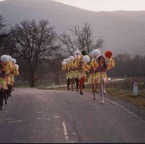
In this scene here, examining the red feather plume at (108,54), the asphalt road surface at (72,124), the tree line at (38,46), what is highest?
the tree line at (38,46)

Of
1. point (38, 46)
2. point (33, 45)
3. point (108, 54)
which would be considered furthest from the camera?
point (33, 45)

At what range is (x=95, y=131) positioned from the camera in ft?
32.5

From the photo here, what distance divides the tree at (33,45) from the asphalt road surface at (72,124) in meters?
46.2

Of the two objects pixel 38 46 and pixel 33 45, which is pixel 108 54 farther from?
pixel 33 45

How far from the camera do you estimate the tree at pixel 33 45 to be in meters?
61.2

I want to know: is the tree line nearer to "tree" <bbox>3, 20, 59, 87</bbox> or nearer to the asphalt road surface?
"tree" <bbox>3, 20, 59, 87</bbox>

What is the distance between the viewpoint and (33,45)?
6322cm

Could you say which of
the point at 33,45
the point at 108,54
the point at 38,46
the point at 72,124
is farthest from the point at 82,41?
the point at 72,124

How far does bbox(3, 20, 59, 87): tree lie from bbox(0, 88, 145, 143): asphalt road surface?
4617 centimetres

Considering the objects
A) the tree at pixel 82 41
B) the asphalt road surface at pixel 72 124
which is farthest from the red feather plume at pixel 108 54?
the tree at pixel 82 41

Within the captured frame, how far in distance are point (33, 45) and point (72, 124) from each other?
52779 mm

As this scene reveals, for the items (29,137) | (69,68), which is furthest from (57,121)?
(69,68)

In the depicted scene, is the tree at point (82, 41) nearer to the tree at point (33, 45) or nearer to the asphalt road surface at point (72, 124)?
the tree at point (33, 45)

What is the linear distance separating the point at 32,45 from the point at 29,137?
2139 inches
